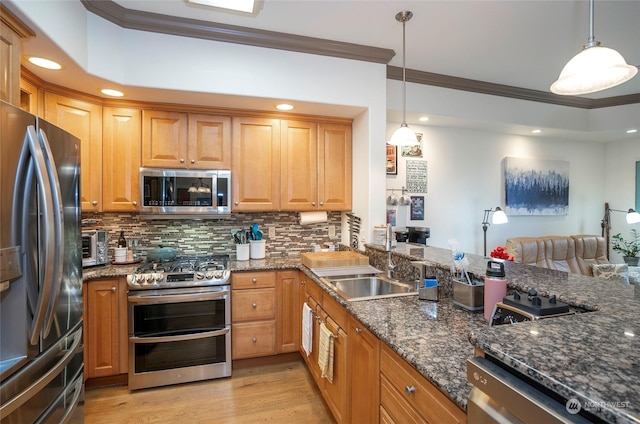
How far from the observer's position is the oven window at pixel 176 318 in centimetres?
235

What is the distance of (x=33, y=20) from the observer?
158 centimetres

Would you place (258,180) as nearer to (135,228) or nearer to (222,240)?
(222,240)

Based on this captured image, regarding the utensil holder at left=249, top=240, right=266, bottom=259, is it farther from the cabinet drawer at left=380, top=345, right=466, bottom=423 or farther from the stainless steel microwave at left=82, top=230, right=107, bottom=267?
the cabinet drawer at left=380, top=345, right=466, bottom=423

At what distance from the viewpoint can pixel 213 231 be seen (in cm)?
306

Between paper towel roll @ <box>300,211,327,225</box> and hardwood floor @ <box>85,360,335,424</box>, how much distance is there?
1.39 meters

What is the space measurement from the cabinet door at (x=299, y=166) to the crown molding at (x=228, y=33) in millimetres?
675

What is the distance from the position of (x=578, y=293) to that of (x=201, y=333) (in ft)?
7.82

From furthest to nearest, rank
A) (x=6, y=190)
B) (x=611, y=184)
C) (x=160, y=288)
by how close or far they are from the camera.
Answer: (x=611, y=184) → (x=160, y=288) → (x=6, y=190)

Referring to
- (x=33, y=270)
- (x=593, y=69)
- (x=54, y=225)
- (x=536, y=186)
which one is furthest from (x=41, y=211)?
(x=536, y=186)

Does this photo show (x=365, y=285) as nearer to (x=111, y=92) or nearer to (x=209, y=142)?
(x=209, y=142)

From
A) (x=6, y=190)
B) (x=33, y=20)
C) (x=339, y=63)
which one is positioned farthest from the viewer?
(x=339, y=63)

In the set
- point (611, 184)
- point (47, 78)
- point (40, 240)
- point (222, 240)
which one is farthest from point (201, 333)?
point (611, 184)

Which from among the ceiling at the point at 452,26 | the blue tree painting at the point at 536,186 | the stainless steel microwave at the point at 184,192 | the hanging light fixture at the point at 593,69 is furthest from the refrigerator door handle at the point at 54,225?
the blue tree painting at the point at 536,186

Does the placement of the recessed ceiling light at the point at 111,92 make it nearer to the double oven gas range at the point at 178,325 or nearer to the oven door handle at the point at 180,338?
the double oven gas range at the point at 178,325
